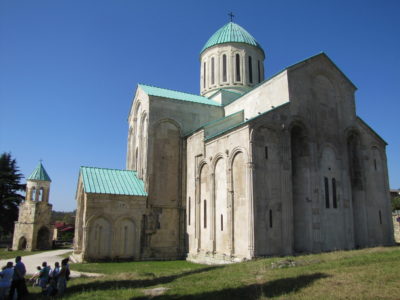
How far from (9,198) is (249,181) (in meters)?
32.8

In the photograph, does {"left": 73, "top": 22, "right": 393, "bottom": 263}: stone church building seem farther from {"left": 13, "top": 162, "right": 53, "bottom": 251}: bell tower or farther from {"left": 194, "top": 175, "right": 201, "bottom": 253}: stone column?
{"left": 13, "top": 162, "right": 53, "bottom": 251}: bell tower

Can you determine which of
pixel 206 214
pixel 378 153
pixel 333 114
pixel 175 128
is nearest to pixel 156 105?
pixel 175 128

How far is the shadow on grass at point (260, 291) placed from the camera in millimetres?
8281

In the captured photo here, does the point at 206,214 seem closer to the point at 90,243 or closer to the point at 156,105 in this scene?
the point at 90,243

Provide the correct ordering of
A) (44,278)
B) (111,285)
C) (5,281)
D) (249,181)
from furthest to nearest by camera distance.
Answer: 1. (249,181)
2. (111,285)
3. (44,278)
4. (5,281)

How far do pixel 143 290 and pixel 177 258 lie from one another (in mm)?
10616

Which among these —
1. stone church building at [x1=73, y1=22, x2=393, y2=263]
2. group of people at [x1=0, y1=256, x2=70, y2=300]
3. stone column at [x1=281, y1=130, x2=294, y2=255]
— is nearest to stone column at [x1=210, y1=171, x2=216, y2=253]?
stone church building at [x1=73, y1=22, x2=393, y2=263]

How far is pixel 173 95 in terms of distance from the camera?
2361 cm

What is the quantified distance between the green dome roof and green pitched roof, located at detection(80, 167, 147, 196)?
42.6 feet

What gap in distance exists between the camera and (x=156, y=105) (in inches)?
865

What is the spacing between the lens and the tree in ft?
124

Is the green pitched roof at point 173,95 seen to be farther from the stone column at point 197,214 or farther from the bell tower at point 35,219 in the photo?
the bell tower at point 35,219

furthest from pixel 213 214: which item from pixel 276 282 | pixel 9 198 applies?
pixel 9 198

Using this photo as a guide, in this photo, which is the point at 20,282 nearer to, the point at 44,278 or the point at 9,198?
the point at 44,278
